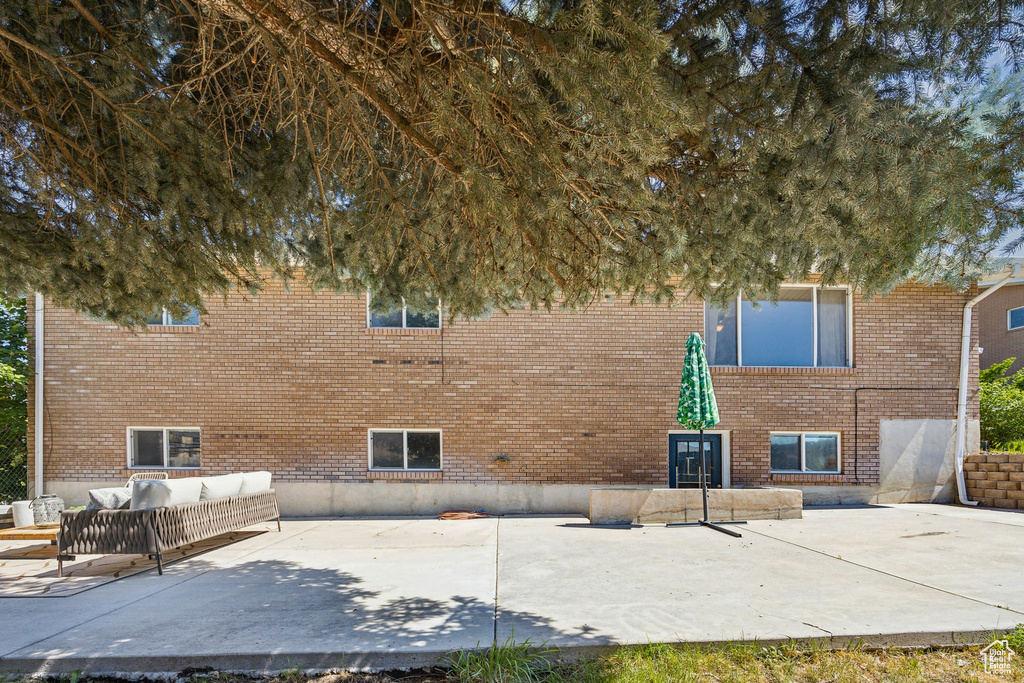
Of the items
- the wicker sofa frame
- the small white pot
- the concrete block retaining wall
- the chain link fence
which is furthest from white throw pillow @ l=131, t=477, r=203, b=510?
the concrete block retaining wall

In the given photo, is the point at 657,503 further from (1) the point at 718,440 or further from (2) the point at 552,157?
(2) the point at 552,157

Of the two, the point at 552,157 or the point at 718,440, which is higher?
the point at 552,157

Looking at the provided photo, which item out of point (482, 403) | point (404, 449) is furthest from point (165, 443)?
point (482, 403)

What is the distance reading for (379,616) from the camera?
14.9ft

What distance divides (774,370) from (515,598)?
7362 mm

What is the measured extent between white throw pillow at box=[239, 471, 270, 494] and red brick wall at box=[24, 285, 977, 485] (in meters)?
1.57

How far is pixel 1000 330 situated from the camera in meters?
18.6

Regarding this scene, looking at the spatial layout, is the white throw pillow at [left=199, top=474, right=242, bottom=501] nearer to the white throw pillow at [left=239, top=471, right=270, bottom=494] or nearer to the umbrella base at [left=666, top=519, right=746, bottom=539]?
the white throw pillow at [left=239, top=471, right=270, bottom=494]

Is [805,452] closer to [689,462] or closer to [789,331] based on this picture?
[689,462]

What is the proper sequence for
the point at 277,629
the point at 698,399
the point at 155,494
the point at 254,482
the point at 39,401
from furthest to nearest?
the point at 39,401 < the point at 698,399 < the point at 254,482 < the point at 155,494 < the point at 277,629

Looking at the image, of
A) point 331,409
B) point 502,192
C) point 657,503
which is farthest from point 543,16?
point 331,409

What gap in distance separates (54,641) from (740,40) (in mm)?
6267

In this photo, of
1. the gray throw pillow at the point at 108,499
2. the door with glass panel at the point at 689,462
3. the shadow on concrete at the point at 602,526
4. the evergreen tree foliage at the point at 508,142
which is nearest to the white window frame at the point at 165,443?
the gray throw pillow at the point at 108,499

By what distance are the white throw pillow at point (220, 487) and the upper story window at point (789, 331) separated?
8217mm
